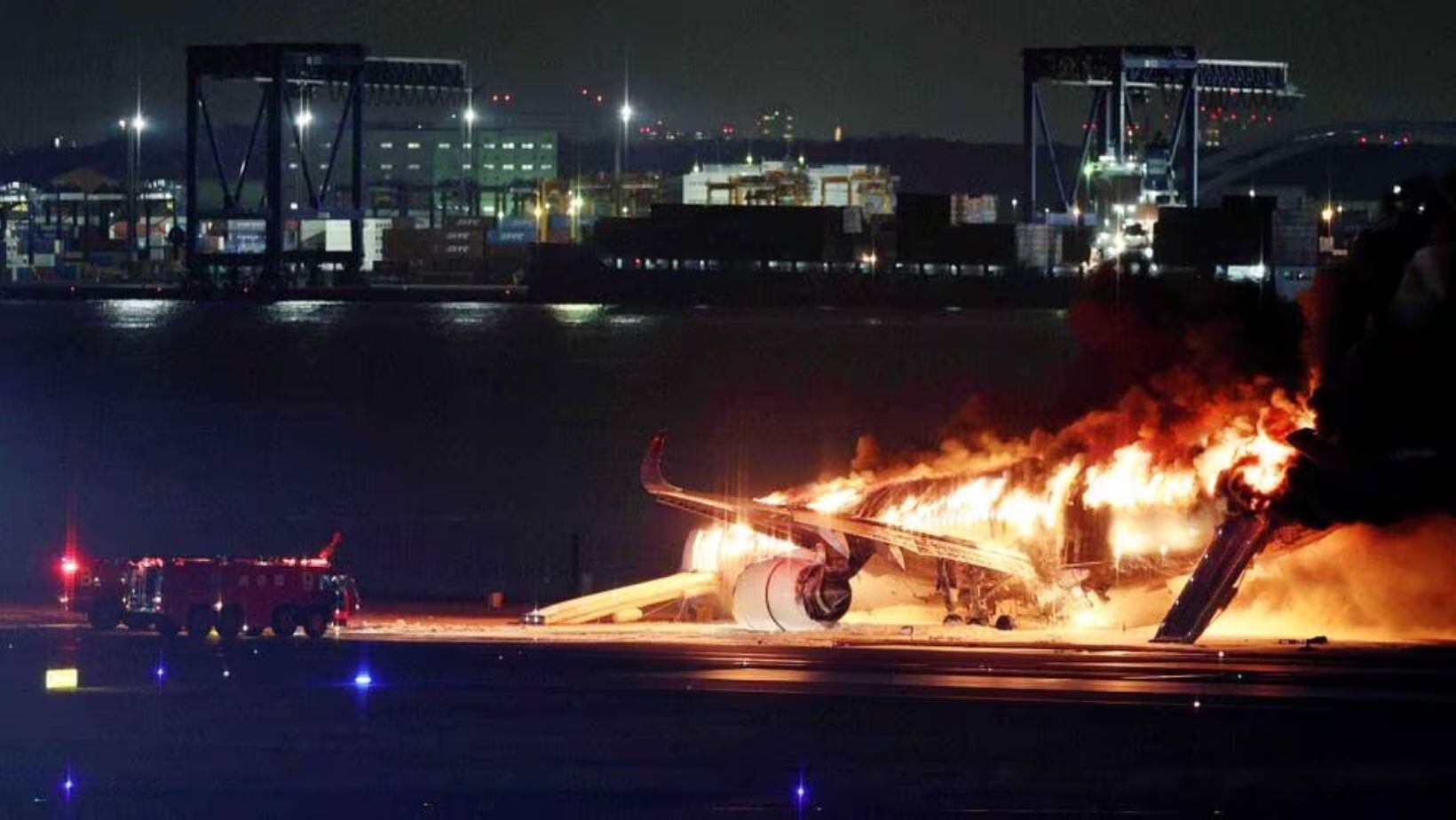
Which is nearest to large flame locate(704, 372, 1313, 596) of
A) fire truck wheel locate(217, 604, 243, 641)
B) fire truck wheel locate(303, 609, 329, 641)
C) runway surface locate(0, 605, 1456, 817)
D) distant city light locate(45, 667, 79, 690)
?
runway surface locate(0, 605, 1456, 817)

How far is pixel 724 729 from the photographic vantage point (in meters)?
26.1

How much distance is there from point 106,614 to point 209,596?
171 centimetres

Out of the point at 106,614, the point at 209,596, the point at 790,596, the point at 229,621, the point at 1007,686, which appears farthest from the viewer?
the point at 790,596

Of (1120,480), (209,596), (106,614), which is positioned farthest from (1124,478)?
(106,614)

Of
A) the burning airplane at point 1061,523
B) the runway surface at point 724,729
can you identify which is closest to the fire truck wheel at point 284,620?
the runway surface at point 724,729

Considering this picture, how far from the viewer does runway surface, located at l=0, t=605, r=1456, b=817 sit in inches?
890

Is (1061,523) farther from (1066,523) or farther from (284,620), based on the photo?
(284,620)

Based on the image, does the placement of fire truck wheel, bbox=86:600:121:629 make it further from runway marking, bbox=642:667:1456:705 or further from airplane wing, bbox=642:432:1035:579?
runway marking, bbox=642:667:1456:705

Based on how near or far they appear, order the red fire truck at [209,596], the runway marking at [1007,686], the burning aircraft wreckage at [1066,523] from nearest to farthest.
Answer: the runway marking at [1007,686]
the burning aircraft wreckage at [1066,523]
the red fire truck at [209,596]

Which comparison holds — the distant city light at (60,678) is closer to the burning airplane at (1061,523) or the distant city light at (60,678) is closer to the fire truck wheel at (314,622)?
the fire truck wheel at (314,622)

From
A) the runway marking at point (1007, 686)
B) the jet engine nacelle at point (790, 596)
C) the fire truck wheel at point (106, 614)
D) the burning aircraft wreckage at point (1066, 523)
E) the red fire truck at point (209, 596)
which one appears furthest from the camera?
the jet engine nacelle at point (790, 596)

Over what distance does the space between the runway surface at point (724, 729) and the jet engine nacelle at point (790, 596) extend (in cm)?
464

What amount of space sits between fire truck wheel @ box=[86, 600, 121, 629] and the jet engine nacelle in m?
9.60

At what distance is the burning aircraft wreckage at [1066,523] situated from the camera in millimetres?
35688
